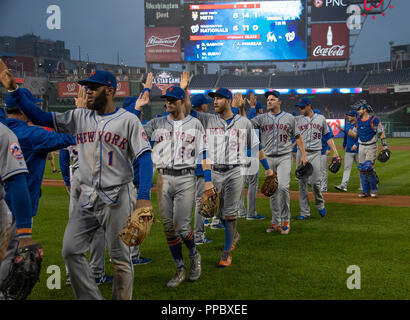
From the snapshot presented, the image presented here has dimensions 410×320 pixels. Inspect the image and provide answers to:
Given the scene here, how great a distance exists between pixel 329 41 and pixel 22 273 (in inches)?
1731

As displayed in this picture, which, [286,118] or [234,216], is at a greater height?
[286,118]

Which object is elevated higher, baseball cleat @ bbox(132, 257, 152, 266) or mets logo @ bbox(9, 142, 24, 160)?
mets logo @ bbox(9, 142, 24, 160)

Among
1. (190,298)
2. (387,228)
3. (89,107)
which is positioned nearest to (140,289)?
(190,298)

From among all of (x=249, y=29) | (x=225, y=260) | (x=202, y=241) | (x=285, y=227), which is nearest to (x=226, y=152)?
(x=225, y=260)

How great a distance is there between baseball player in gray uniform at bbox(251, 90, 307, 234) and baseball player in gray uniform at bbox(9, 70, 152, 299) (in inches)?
158

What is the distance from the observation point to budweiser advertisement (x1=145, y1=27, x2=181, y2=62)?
44094 millimetres

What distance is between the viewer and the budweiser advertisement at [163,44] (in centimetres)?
4409

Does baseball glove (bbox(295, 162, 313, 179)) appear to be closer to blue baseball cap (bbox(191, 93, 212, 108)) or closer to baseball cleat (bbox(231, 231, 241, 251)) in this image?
baseball cleat (bbox(231, 231, 241, 251))

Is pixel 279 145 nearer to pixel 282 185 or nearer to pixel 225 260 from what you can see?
pixel 282 185

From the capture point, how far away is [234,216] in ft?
18.7

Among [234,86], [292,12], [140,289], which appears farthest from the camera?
[234,86]

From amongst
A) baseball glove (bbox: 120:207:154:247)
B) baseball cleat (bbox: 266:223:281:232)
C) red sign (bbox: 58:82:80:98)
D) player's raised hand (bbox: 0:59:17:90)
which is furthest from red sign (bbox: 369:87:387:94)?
player's raised hand (bbox: 0:59:17:90)

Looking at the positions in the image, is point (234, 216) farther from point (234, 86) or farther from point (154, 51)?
point (234, 86)

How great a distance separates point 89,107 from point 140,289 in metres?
2.12
